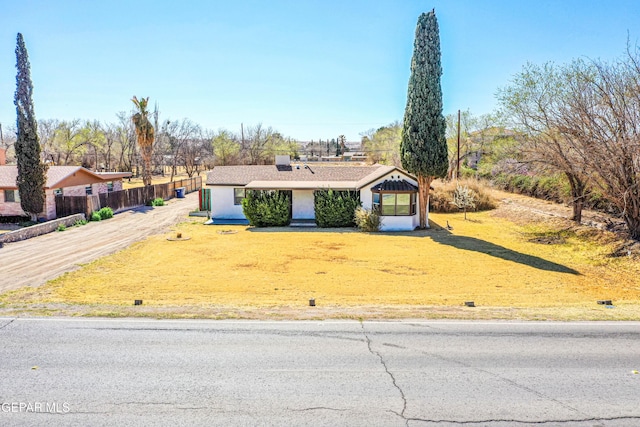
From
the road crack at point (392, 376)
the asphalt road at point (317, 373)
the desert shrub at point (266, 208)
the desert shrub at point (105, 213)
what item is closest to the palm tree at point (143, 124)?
the desert shrub at point (105, 213)

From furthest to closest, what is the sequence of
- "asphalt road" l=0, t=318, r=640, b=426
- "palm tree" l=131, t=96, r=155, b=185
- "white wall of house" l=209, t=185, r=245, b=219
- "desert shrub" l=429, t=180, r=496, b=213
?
"palm tree" l=131, t=96, r=155, b=185
"desert shrub" l=429, t=180, r=496, b=213
"white wall of house" l=209, t=185, r=245, b=219
"asphalt road" l=0, t=318, r=640, b=426

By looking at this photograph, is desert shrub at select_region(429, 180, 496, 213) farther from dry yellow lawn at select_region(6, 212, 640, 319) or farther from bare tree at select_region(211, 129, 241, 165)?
bare tree at select_region(211, 129, 241, 165)

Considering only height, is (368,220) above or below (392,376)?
above

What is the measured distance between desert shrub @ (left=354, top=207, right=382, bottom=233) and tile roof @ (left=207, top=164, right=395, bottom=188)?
3.16 meters

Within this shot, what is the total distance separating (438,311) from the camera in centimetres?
1086

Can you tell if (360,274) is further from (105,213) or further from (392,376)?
(105,213)

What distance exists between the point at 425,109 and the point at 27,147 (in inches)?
985

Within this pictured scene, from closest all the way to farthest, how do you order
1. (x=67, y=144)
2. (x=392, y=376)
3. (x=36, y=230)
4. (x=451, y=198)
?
(x=392, y=376) → (x=36, y=230) → (x=451, y=198) → (x=67, y=144)

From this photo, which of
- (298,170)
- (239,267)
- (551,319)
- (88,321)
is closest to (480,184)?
(298,170)

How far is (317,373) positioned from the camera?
7.23 m

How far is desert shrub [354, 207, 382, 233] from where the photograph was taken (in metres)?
26.3

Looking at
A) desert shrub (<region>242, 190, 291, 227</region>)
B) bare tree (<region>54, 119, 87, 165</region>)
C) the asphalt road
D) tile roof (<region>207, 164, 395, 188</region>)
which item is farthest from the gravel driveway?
bare tree (<region>54, 119, 87, 165</region>)

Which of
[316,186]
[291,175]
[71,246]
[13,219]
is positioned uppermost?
[291,175]

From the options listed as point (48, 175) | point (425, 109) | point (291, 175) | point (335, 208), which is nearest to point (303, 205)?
point (335, 208)
